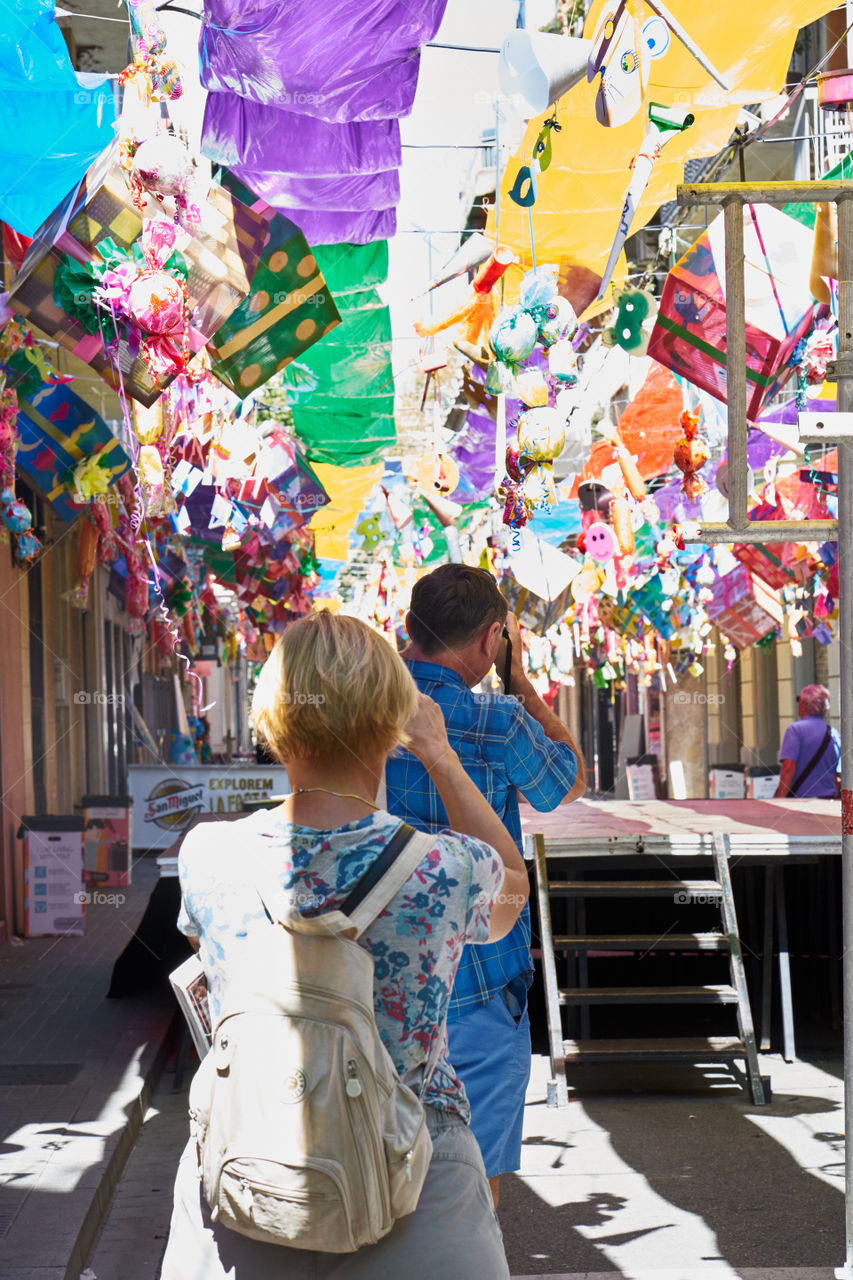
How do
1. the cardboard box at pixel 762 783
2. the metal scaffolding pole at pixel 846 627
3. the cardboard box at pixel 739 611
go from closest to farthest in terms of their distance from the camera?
the metal scaffolding pole at pixel 846 627
the cardboard box at pixel 739 611
the cardboard box at pixel 762 783

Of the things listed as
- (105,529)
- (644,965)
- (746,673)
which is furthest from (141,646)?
(644,965)

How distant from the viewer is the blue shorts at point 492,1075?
10.4 ft

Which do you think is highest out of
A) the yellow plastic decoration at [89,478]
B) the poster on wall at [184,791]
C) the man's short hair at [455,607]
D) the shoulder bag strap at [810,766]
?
the yellow plastic decoration at [89,478]

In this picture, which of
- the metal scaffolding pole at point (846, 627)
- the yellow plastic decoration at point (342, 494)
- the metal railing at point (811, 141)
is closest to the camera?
the metal scaffolding pole at point (846, 627)

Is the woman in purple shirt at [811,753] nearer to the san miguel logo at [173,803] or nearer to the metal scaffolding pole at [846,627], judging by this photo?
the san miguel logo at [173,803]

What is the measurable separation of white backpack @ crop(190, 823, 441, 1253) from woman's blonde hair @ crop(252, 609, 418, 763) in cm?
21

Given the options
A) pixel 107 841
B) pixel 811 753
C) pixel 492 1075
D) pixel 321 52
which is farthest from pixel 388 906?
pixel 107 841

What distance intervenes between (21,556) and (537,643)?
37.8ft

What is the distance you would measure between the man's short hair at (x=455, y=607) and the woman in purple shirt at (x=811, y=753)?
26.1ft

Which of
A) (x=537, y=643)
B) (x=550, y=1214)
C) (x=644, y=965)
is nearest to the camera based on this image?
(x=550, y=1214)

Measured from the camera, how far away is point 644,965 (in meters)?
9.15

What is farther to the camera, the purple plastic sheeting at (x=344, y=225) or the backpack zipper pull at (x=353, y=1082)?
the purple plastic sheeting at (x=344, y=225)

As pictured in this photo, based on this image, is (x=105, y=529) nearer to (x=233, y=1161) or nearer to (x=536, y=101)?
(x=536, y=101)

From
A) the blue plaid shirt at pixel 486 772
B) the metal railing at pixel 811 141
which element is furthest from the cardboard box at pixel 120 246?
the metal railing at pixel 811 141
